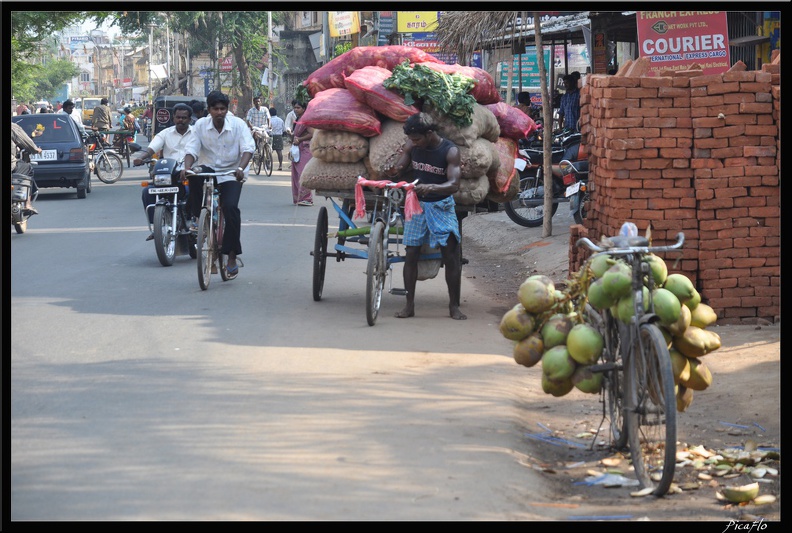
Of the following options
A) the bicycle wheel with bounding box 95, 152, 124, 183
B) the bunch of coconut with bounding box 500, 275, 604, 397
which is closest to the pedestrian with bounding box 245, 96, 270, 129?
the bicycle wheel with bounding box 95, 152, 124, 183

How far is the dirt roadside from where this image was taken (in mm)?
4066

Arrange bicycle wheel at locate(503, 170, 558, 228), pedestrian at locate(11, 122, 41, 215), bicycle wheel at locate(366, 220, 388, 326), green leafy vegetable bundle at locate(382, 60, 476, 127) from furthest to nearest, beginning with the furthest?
bicycle wheel at locate(503, 170, 558, 228) < green leafy vegetable bundle at locate(382, 60, 476, 127) < bicycle wheel at locate(366, 220, 388, 326) < pedestrian at locate(11, 122, 41, 215)

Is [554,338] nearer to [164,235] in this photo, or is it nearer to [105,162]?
[164,235]

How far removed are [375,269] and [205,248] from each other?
5.97ft

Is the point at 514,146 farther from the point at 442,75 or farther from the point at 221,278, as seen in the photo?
the point at 221,278

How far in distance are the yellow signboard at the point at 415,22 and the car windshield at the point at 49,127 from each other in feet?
46.4

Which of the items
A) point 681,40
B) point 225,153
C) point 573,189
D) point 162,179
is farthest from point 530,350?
point 573,189

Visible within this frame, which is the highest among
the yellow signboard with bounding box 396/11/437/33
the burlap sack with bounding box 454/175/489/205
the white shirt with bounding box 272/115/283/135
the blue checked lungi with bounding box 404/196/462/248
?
the yellow signboard with bounding box 396/11/437/33

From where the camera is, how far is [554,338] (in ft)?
15.3

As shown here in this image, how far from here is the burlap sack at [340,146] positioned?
311 inches

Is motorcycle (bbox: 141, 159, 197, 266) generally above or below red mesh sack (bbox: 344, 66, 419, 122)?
below

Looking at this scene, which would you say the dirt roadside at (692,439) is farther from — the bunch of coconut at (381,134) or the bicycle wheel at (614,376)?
the bunch of coconut at (381,134)

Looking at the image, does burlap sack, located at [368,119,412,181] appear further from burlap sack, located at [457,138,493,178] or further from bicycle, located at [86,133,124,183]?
bicycle, located at [86,133,124,183]
